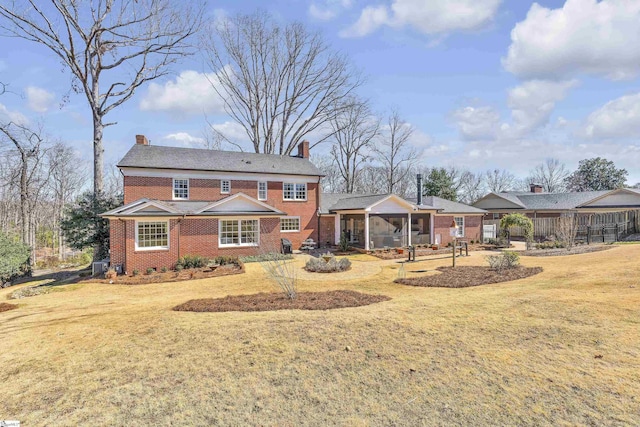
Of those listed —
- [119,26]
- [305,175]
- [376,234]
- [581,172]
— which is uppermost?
[119,26]

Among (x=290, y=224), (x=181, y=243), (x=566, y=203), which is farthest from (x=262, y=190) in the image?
(x=566, y=203)

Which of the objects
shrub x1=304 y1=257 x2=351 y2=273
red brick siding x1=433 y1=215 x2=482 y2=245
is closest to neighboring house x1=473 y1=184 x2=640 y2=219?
red brick siding x1=433 y1=215 x2=482 y2=245

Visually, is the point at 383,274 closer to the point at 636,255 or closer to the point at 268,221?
the point at 268,221

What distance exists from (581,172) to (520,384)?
2387 inches

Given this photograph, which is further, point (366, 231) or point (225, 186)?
point (225, 186)

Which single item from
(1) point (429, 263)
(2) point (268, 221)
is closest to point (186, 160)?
(2) point (268, 221)

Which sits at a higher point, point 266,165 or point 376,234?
point 266,165

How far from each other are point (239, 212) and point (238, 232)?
4.28 ft

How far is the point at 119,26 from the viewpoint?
19703 millimetres

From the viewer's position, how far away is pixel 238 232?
19.9 metres

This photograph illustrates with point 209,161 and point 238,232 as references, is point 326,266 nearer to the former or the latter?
point 238,232

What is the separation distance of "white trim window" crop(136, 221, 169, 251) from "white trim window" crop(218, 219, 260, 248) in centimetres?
304

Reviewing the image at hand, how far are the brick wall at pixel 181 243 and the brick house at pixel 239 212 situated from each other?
0.16 feet

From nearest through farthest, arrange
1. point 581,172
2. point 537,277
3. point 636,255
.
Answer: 1. point 537,277
2. point 636,255
3. point 581,172
